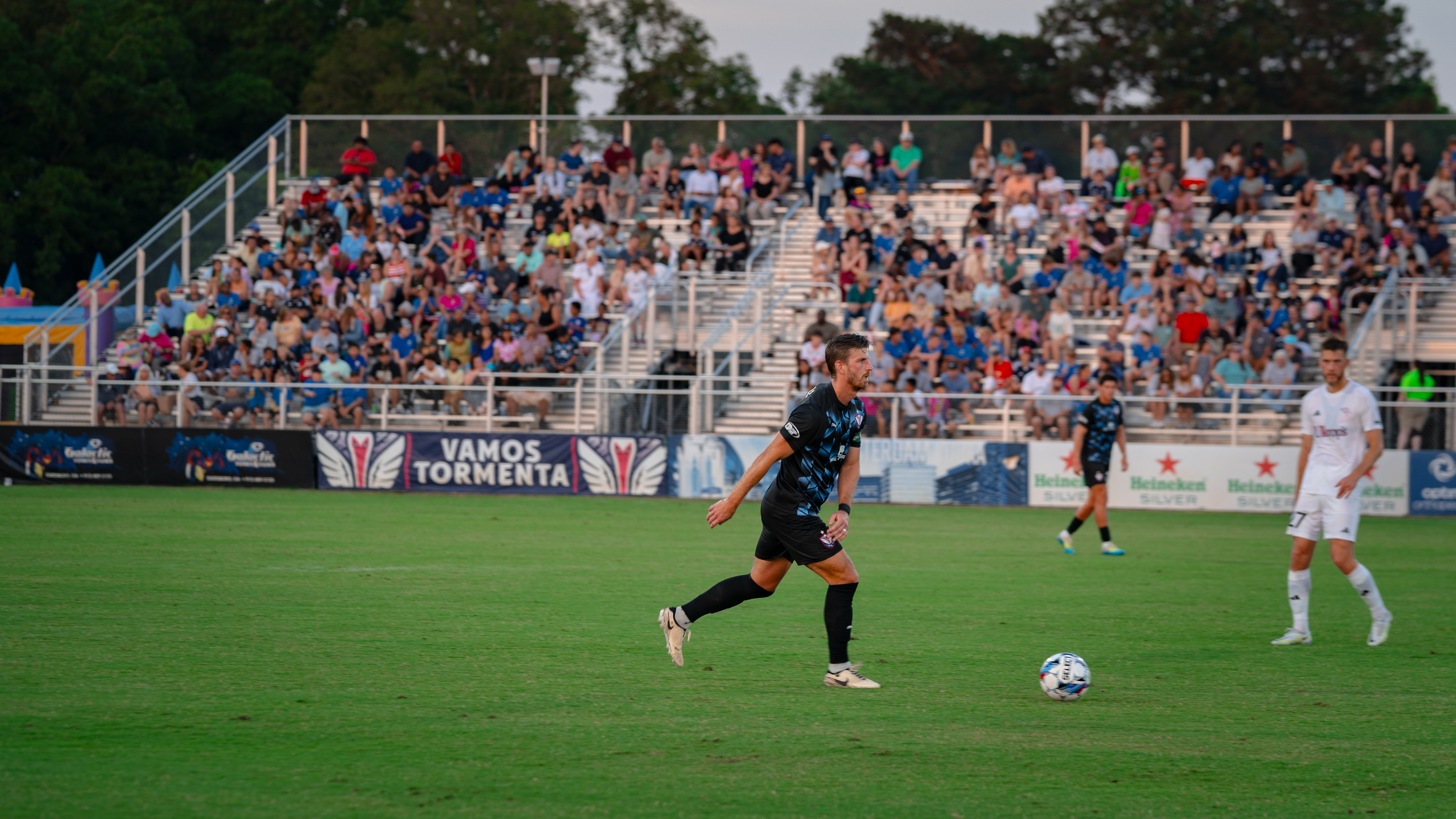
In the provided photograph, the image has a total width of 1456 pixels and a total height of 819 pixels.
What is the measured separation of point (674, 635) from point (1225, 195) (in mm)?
22331

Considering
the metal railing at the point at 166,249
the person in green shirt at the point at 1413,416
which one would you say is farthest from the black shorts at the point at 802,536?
the metal railing at the point at 166,249

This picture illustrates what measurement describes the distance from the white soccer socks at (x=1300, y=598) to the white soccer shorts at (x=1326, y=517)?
0.90ft

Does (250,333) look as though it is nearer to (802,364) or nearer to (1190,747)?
(802,364)

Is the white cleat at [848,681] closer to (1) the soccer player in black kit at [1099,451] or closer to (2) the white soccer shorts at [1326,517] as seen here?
(2) the white soccer shorts at [1326,517]

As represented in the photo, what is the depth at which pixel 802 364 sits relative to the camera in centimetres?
2239

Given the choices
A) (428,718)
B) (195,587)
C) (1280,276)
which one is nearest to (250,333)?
(195,587)

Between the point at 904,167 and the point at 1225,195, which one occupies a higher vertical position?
the point at 904,167

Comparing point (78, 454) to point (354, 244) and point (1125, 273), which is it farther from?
point (1125, 273)

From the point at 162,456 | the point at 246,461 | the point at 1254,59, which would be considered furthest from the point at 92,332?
the point at 1254,59

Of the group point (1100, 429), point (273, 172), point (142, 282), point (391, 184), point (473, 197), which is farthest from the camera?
point (273, 172)

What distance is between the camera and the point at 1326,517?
928 cm

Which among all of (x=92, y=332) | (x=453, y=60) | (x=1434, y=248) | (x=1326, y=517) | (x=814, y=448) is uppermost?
(x=453, y=60)

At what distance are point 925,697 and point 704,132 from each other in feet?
79.3

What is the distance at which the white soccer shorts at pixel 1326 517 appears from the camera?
919 cm
